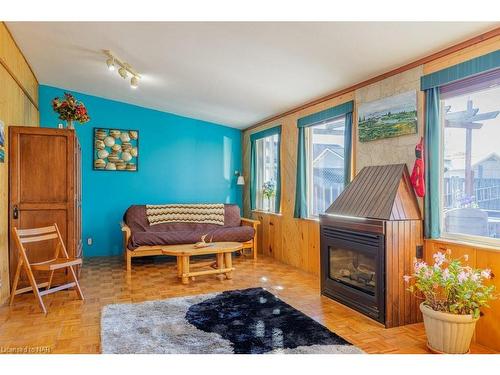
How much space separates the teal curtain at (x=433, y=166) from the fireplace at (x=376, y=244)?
0.36ft

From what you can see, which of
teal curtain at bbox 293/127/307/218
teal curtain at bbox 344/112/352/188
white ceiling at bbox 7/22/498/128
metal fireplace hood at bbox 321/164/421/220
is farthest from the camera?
teal curtain at bbox 293/127/307/218

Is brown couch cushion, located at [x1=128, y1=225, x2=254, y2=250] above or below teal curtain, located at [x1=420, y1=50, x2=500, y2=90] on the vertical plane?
below

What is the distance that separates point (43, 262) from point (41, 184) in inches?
32.3

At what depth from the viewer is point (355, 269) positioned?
3.34m

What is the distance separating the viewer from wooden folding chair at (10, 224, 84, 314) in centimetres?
319

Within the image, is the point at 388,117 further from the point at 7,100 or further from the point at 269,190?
the point at 7,100

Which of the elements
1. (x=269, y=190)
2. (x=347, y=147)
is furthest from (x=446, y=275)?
(x=269, y=190)

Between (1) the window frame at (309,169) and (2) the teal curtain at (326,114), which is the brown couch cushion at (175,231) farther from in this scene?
(2) the teal curtain at (326,114)

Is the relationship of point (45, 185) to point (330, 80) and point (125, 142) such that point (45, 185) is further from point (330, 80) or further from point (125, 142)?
point (330, 80)

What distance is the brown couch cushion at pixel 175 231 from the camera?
16.0 feet

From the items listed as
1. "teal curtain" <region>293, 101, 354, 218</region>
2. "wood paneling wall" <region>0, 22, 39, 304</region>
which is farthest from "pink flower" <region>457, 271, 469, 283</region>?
"wood paneling wall" <region>0, 22, 39, 304</region>

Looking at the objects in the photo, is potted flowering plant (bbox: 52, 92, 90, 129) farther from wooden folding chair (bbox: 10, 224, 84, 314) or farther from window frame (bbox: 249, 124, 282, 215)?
window frame (bbox: 249, 124, 282, 215)

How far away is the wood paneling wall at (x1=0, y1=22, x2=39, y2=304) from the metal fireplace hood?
3.20m

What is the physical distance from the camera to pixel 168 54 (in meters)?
3.61
